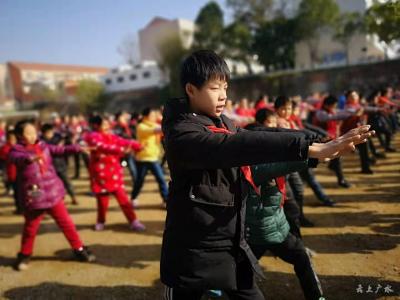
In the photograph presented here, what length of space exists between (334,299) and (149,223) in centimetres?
334

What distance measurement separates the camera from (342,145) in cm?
136

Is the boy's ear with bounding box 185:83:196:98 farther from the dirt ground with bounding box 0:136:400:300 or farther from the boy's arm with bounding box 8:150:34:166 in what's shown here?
the boy's arm with bounding box 8:150:34:166

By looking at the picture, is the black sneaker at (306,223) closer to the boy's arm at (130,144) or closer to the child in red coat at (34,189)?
the boy's arm at (130,144)

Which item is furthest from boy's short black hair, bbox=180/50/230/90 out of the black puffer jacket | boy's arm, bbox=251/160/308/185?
boy's arm, bbox=251/160/308/185

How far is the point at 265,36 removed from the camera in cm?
3434

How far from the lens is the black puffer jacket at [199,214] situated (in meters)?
1.62

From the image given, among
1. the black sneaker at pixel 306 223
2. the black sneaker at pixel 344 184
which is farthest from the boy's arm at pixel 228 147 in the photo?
the black sneaker at pixel 344 184

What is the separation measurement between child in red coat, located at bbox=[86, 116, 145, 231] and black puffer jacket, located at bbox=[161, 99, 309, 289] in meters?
3.53

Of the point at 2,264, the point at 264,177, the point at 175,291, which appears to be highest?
the point at 264,177

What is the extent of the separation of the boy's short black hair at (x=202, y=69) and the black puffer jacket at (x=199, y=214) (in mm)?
135

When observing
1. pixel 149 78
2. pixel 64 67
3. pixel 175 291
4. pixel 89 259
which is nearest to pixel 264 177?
pixel 175 291

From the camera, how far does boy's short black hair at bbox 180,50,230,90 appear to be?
1.67 meters

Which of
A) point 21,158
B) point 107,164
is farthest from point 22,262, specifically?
point 107,164

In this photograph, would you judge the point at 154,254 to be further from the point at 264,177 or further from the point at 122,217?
the point at 264,177
